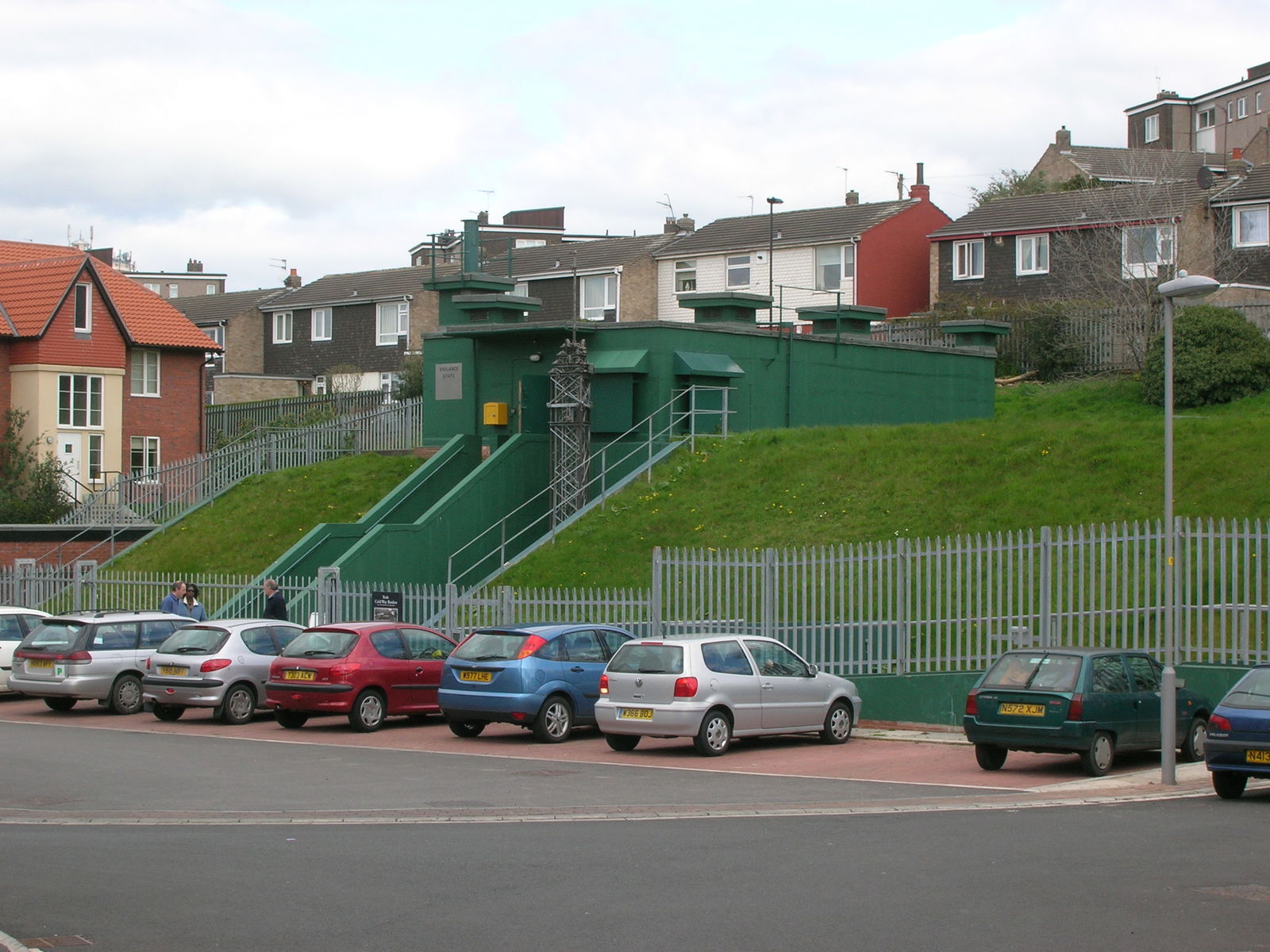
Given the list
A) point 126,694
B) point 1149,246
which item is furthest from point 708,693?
point 1149,246

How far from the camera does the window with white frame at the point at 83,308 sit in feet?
146

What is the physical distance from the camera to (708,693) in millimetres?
16859

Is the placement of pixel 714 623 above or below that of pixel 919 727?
above

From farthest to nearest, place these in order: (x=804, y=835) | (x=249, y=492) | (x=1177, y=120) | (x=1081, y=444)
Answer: (x=1177, y=120), (x=249, y=492), (x=1081, y=444), (x=804, y=835)

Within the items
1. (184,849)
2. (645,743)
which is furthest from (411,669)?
(184,849)

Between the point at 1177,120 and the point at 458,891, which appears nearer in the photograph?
the point at 458,891

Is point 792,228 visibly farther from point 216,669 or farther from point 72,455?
point 216,669

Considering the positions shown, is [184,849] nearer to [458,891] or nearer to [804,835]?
[458,891]

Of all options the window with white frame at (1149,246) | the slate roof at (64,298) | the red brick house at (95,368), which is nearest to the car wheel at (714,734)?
the red brick house at (95,368)

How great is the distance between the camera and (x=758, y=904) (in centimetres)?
889

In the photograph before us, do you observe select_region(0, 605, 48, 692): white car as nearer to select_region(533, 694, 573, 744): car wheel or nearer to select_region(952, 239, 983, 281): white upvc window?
select_region(533, 694, 573, 744): car wheel

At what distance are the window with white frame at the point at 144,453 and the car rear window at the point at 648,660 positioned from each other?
107 ft

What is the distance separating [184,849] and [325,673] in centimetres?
844

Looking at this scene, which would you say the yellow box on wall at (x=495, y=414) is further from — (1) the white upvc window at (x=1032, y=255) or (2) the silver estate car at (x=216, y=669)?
(1) the white upvc window at (x=1032, y=255)
